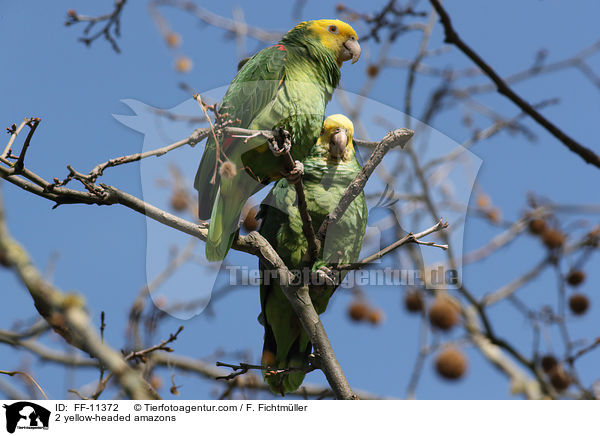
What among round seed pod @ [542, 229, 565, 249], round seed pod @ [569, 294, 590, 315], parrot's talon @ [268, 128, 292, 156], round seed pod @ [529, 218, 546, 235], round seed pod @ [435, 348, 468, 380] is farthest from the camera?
round seed pod @ [529, 218, 546, 235]

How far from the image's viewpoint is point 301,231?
2.75 meters

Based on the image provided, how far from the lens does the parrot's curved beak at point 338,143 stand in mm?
2660

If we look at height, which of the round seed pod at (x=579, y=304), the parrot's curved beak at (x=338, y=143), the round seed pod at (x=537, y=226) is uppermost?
the round seed pod at (x=537, y=226)

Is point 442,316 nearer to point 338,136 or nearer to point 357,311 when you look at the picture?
point 357,311

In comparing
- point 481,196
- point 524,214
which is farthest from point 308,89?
point 481,196

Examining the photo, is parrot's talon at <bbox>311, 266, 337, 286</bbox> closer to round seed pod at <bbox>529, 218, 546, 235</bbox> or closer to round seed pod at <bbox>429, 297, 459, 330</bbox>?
round seed pod at <bbox>429, 297, 459, 330</bbox>
